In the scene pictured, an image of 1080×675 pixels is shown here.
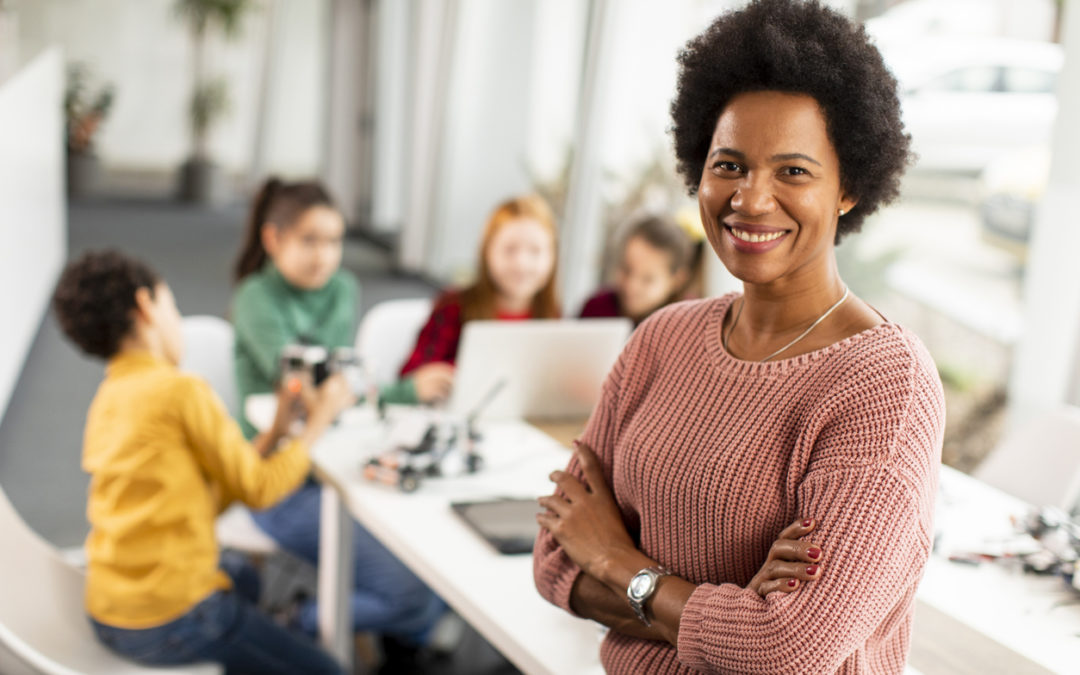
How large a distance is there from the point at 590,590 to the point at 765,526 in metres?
0.32

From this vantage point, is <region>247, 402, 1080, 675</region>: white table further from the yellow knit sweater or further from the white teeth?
the white teeth

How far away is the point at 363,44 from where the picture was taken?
30.1 ft

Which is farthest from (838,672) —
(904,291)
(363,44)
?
(363,44)

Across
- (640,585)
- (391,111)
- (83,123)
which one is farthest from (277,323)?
(83,123)

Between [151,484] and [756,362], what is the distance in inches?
50.8

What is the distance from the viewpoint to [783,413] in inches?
49.3

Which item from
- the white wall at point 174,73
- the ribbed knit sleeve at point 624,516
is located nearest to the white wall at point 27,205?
the white wall at point 174,73

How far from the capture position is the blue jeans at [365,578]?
8.73ft

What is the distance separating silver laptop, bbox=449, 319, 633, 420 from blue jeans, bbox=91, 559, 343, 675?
2.27 ft

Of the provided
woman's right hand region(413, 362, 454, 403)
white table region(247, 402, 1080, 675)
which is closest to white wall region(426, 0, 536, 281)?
woman's right hand region(413, 362, 454, 403)

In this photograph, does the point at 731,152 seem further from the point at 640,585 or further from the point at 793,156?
the point at 640,585

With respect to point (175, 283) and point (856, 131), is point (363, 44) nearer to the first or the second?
point (175, 283)

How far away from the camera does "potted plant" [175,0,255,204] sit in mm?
10188

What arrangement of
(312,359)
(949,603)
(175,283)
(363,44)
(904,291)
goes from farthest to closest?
(363,44)
(175,283)
(904,291)
(312,359)
(949,603)
